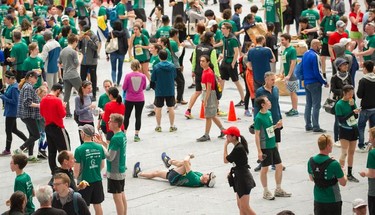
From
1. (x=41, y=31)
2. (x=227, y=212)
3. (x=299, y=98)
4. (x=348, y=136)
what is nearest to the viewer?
(x=227, y=212)

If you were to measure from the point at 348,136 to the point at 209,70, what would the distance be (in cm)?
404

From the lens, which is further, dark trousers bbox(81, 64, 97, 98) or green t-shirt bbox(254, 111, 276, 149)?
dark trousers bbox(81, 64, 97, 98)

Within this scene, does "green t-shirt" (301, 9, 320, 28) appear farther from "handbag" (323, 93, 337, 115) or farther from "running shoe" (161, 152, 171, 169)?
"running shoe" (161, 152, 171, 169)

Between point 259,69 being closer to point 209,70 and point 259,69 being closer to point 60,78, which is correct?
point 209,70

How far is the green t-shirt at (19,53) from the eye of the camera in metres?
25.0

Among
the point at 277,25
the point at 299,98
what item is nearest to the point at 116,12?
the point at 277,25

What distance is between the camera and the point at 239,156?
15.3 metres

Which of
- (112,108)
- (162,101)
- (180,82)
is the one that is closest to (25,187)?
(112,108)

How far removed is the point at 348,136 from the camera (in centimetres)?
1783

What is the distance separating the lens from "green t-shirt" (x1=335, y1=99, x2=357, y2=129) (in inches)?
A: 699

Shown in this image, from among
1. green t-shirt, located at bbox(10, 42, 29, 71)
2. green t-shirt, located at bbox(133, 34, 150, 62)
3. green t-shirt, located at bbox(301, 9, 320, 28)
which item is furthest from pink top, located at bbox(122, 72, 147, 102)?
green t-shirt, located at bbox(301, 9, 320, 28)

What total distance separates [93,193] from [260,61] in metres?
8.02

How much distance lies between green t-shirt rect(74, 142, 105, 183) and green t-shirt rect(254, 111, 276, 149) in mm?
2899

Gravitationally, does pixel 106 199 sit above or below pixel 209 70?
below
